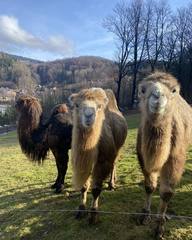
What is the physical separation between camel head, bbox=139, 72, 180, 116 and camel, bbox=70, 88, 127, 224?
78 centimetres

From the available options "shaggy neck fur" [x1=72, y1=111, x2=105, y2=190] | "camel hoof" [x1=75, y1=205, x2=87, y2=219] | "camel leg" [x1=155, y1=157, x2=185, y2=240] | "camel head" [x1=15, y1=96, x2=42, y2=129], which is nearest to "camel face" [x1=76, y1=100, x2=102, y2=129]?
"shaggy neck fur" [x1=72, y1=111, x2=105, y2=190]

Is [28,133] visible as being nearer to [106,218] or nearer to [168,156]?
[106,218]

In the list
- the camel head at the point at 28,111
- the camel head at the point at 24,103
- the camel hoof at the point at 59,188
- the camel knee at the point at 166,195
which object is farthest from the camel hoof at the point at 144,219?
the camel head at the point at 24,103

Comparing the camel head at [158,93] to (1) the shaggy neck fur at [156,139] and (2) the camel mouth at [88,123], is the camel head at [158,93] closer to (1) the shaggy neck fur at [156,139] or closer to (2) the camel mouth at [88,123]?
(1) the shaggy neck fur at [156,139]

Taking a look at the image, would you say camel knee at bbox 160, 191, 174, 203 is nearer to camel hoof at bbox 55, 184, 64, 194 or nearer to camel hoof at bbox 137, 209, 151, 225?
camel hoof at bbox 137, 209, 151, 225

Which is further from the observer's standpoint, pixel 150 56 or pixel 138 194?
pixel 150 56

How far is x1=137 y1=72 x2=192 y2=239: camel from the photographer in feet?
15.9

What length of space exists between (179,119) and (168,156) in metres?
0.67

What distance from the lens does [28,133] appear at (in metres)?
8.40

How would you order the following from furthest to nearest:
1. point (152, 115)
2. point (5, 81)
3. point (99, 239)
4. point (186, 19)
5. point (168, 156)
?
point (5, 81) → point (186, 19) → point (99, 239) → point (168, 156) → point (152, 115)

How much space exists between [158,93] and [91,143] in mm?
1451

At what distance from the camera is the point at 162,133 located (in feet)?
16.4

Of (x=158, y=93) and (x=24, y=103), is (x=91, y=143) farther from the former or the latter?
(x=24, y=103)

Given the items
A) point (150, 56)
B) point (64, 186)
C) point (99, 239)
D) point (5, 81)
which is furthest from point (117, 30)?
point (5, 81)
